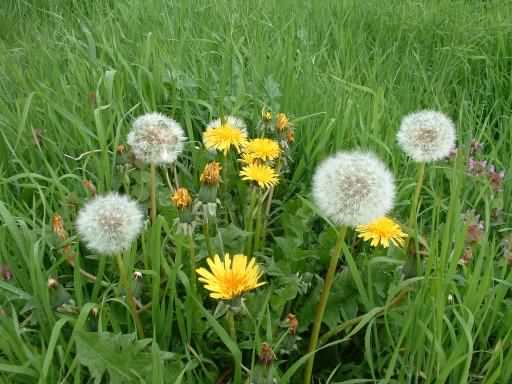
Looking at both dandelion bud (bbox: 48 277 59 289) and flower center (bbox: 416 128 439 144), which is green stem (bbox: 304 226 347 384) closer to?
flower center (bbox: 416 128 439 144)

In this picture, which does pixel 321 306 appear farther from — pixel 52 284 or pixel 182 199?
pixel 52 284

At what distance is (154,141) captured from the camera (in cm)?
146

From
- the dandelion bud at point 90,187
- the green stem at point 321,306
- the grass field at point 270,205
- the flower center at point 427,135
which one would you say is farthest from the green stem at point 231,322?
the flower center at point 427,135

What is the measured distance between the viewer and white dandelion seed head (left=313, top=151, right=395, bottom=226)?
115cm

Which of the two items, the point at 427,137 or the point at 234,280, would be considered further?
the point at 427,137

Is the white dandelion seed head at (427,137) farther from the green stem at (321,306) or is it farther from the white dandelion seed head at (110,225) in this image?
the white dandelion seed head at (110,225)

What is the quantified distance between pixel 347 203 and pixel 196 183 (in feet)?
2.97

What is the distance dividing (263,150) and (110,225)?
2.07ft

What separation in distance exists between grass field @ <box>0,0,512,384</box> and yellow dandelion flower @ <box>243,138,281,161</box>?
0.16 meters

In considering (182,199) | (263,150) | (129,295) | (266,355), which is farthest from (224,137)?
(266,355)

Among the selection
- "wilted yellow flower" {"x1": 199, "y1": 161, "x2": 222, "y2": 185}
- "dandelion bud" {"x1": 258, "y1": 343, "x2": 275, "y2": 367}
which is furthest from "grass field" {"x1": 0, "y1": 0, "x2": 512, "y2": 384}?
"wilted yellow flower" {"x1": 199, "y1": 161, "x2": 222, "y2": 185}

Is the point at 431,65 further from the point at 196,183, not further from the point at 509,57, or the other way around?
the point at 196,183

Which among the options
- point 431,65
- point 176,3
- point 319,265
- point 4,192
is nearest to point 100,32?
point 176,3

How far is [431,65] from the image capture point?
10.4 ft
